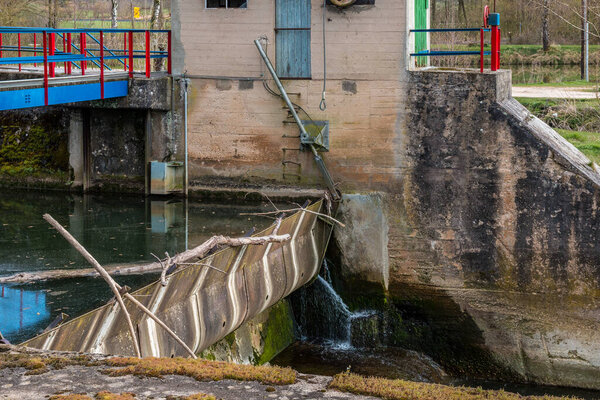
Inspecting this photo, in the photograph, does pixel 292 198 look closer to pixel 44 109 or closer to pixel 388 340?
pixel 388 340

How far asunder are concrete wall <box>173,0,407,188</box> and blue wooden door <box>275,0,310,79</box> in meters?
0.13

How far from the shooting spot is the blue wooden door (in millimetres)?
13422

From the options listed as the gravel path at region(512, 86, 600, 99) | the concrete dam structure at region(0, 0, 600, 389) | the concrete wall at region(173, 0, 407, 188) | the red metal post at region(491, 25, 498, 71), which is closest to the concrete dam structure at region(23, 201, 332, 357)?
the concrete dam structure at region(0, 0, 600, 389)

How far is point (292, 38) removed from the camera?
44.3 ft

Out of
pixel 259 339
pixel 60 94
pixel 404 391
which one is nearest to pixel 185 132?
pixel 60 94

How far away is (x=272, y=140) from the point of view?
1377 cm

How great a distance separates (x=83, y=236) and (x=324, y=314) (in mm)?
3941

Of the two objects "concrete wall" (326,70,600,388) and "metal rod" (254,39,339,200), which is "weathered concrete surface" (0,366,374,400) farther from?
"metal rod" (254,39,339,200)

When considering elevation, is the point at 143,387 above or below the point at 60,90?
below

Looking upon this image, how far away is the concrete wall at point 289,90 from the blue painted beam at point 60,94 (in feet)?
3.87

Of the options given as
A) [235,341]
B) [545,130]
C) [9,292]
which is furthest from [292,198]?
[9,292]

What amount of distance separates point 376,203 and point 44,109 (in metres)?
6.92

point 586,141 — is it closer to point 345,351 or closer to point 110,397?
point 345,351

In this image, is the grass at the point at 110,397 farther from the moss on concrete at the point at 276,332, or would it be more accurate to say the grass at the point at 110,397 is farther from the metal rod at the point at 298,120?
the metal rod at the point at 298,120
